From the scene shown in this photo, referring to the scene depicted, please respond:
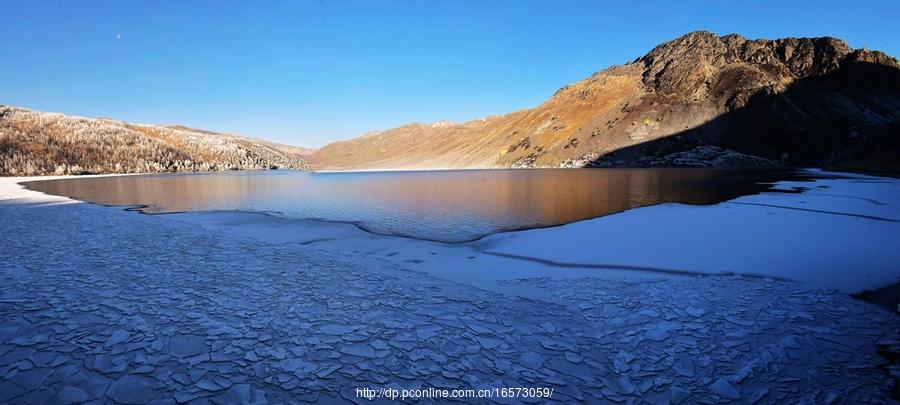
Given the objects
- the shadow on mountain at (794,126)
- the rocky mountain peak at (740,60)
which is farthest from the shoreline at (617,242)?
the rocky mountain peak at (740,60)

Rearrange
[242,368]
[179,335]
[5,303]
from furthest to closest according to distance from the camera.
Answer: [5,303] → [179,335] → [242,368]

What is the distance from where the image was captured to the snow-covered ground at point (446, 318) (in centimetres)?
461

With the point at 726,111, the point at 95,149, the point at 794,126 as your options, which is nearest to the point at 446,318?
the point at 794,126

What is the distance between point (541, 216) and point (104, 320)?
50.8ft

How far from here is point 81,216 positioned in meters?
17.6

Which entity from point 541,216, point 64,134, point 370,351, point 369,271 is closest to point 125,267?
point 369,271

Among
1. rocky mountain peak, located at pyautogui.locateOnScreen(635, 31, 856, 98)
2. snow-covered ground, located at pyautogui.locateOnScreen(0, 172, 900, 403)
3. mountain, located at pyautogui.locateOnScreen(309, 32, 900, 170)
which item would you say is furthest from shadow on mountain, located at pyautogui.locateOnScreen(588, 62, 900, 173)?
snow-covered ground, located at pyautogui.locateOnScreen(0, 172, 900, 403)

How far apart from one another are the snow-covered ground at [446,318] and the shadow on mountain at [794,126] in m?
88.0

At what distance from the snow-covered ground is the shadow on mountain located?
88.0m

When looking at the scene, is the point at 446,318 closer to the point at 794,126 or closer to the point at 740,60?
the point at 794,126

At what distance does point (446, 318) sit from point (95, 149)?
132120mm

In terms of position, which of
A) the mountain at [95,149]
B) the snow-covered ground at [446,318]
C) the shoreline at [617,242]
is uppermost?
the mountain at [95,149]

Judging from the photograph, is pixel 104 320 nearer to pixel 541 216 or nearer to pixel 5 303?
pixel 5 303

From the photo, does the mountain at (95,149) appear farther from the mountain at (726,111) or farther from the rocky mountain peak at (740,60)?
the rocky mountain peak at (740,60)
